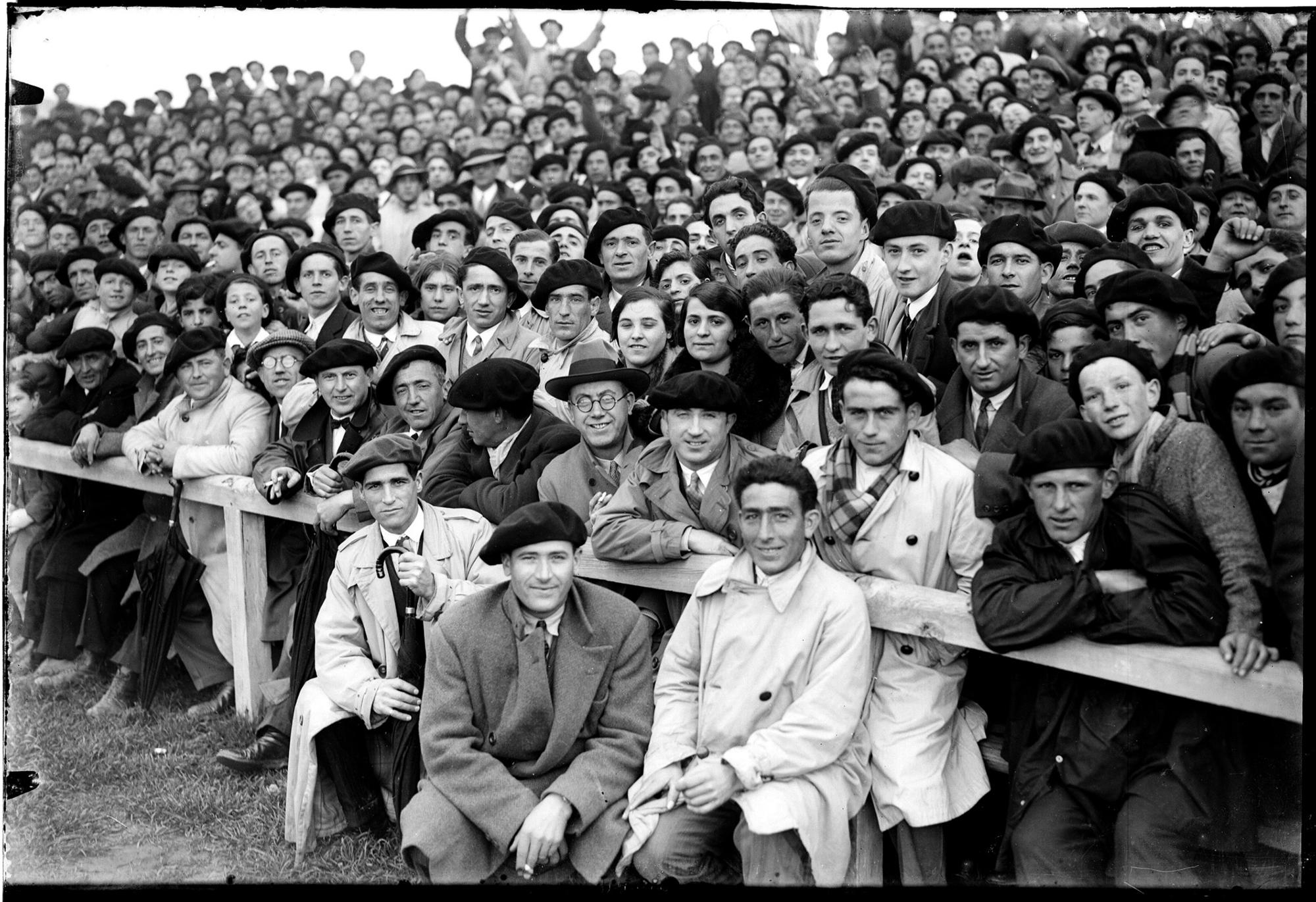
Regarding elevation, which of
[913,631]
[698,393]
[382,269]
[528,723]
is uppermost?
[382,269]

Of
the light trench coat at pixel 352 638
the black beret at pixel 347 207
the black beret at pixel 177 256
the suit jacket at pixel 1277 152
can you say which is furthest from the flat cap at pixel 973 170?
the black beret at pixel 177 256

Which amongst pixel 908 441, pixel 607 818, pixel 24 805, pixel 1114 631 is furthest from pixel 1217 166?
pixel 24 805

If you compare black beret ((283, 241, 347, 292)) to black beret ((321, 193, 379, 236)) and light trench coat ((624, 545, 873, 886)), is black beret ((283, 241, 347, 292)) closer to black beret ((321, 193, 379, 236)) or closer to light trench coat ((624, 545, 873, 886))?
black beret ((321, 193, 379, 236))

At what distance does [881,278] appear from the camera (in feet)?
22.7

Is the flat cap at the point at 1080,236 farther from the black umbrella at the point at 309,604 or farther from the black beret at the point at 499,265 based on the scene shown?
the black umbrella at the point at 309,604

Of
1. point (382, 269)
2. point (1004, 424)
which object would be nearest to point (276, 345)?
point (382, 269)

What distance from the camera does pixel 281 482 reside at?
6.20 m

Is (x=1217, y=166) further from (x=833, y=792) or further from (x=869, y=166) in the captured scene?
(x=833, y=792)

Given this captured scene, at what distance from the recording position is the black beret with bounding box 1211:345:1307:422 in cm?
428

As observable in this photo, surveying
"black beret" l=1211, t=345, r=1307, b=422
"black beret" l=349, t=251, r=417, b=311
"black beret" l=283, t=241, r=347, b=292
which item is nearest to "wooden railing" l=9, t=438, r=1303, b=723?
"black beret" l=1211, t=345, r=1307, b=422

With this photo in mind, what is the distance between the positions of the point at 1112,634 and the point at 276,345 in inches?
192

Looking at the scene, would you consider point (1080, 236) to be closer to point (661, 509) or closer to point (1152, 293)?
point (1152, 293)

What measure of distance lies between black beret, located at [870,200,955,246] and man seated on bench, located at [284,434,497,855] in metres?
2.64

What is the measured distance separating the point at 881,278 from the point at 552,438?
89.2 inches
